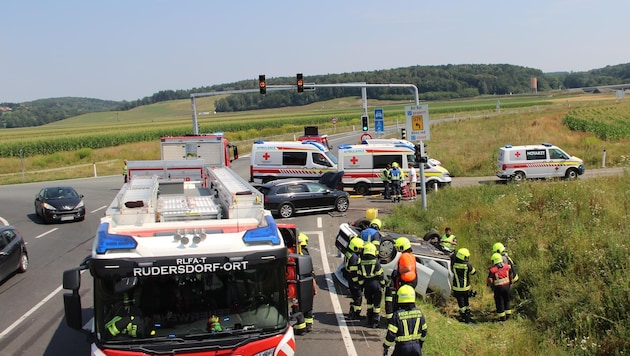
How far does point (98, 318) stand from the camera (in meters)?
6.04

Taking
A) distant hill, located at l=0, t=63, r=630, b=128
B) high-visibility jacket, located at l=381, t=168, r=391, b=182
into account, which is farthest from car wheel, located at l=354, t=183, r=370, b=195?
distant hill, located at l=0, t=63, r=630, b=128

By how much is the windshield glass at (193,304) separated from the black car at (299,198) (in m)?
15.5

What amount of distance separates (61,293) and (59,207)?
994 cm

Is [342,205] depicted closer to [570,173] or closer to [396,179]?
[396,179]

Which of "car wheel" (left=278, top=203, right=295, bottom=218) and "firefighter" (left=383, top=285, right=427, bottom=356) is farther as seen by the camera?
"car wheel" (left=278, top=203, right=295, bottom=218)

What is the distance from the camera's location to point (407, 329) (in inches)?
278

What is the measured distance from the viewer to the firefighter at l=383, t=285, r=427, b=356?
7.05 metres

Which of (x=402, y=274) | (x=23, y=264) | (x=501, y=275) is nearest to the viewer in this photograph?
(x=402, y=274)

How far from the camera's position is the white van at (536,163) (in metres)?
28.4

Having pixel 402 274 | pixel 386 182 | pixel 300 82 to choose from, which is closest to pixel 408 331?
pixel 402 274

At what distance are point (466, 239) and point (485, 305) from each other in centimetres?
348

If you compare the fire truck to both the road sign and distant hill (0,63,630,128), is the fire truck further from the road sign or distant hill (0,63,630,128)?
distant hill (0,63,630,128)

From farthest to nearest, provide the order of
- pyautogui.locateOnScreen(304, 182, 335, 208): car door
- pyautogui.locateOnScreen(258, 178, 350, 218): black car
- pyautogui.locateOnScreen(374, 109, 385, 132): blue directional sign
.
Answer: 1. pyautogui.locateOnScreen(374, 109, 385, 132): blue directional sign
2. pyautogui.locateOnScreen(304, 182, 335, 208): car door
3. pyautogui.locateOnScreen(258, 178, 350, 218): black car

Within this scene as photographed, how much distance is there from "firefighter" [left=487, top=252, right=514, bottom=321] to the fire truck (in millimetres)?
5207
